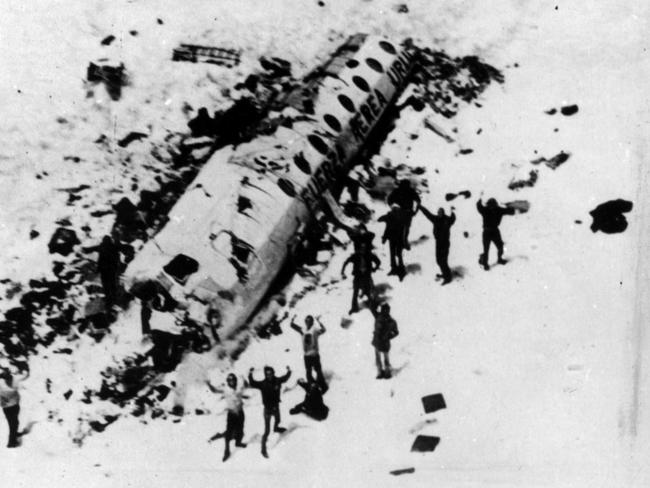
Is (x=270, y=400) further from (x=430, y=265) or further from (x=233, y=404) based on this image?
(x=430, y=265)

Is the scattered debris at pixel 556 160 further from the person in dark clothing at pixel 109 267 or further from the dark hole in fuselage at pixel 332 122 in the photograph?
the person in dark clothing at pixel 109 267

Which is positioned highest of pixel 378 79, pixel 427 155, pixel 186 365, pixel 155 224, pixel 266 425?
pixel 378 79

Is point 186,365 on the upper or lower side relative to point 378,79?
lower

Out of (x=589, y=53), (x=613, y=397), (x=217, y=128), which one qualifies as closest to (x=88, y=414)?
(x=217, y=128)

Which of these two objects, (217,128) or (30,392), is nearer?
(30,392)

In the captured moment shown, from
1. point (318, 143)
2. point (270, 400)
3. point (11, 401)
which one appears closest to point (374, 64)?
point (318, 143)

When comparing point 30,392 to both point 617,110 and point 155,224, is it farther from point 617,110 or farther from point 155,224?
point 617,110

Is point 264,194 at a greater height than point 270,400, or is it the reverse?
point 264,194
